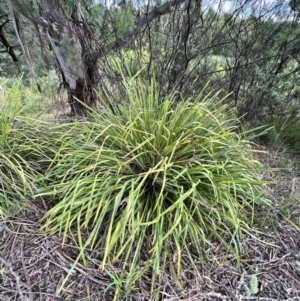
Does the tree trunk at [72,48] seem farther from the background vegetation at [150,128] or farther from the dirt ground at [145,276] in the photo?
the dirt ground at [145,276]

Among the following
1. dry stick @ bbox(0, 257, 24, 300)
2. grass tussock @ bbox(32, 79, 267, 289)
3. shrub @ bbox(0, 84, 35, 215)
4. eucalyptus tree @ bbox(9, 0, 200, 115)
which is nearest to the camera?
dry stick @ bbox(0, 257, 24, 300)

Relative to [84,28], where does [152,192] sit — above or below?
below

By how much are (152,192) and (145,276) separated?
440 millimetres

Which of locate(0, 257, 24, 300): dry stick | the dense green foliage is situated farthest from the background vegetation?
locate(0, 257, 24, 300): dry stick

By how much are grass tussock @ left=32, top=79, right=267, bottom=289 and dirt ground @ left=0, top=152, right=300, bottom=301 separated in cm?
7

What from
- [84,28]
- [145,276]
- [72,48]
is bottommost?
[145,276]

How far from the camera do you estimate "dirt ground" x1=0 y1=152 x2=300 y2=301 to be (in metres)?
1.09

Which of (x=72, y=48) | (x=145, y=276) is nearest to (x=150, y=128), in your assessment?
(x=145, y=276)

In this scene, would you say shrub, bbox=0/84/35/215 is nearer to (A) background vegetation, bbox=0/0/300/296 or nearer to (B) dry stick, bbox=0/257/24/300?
(A) background vegetation, bbox=0/0/300/296

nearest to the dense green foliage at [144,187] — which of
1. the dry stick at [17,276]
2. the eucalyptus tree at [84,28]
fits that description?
the dry stick at [17,276]

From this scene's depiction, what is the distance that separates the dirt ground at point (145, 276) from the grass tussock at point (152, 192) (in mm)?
66

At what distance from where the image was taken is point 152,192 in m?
1.41

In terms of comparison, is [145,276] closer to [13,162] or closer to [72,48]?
[13,162]

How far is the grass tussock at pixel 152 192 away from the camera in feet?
3.94
